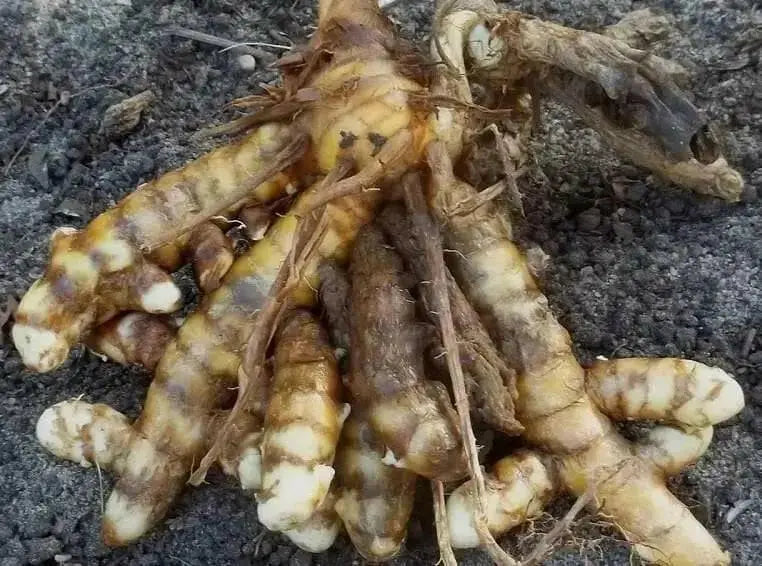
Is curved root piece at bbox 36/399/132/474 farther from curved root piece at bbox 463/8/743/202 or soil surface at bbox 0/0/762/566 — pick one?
curved root piece at bbox 463/8/743/202

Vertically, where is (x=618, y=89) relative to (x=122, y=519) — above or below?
above

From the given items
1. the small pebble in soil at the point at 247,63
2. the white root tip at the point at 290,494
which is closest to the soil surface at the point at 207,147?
the small pebble in soil at the point at 247,63

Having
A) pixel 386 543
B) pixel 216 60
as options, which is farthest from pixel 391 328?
pixel 216 60

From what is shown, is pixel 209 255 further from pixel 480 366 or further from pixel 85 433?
pixel 480 366

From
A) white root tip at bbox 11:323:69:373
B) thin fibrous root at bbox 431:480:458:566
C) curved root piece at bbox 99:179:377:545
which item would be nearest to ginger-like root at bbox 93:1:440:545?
curved root piece at bbox 99:179:377:545

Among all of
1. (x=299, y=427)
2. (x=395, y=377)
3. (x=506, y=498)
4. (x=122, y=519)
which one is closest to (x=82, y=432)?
(x=122, y=519)

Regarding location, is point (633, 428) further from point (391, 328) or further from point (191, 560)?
point (191, 560)

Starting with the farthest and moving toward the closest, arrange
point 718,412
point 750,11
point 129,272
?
1. point 750,11
2. point 129,272
3. point 718,412
